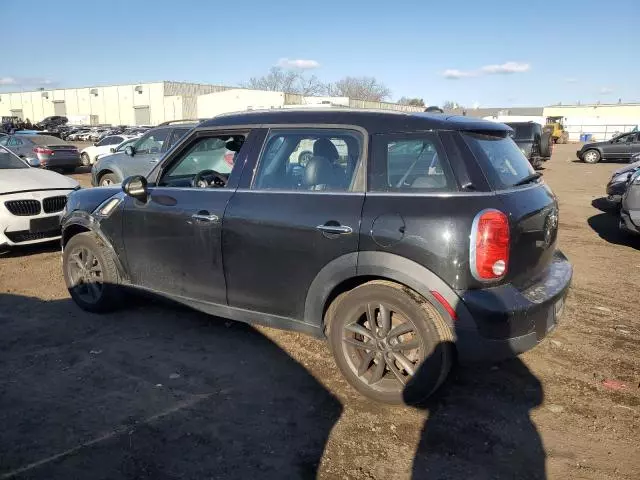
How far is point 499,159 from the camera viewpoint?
329 cm

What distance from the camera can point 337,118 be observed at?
11.2 feet

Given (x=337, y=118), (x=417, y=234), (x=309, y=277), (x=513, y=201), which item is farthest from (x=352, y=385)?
(x=337, y=118)

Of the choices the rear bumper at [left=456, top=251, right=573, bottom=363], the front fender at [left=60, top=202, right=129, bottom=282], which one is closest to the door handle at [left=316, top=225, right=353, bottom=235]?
the rear bumper at [left=456, top=251, right=573, bottom=363]

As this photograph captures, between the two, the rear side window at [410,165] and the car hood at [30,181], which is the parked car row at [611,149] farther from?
the rear side window at [410,165]

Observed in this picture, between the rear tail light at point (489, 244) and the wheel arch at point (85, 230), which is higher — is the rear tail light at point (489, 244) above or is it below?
above

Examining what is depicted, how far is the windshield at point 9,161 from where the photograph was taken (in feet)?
24.7

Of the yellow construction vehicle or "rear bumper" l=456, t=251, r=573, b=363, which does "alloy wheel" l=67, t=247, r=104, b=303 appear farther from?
the yellow construction vehicle

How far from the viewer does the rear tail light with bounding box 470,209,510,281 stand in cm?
283

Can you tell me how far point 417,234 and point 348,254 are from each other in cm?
47

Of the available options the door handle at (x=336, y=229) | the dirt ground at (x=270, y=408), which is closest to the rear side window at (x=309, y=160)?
the door handle at (x=336, y=229)

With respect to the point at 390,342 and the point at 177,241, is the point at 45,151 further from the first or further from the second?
the point at 390,342

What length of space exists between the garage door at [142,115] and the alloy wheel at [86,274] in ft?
208

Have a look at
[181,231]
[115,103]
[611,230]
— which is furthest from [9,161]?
[115,103]

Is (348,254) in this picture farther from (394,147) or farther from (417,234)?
(394,147)
